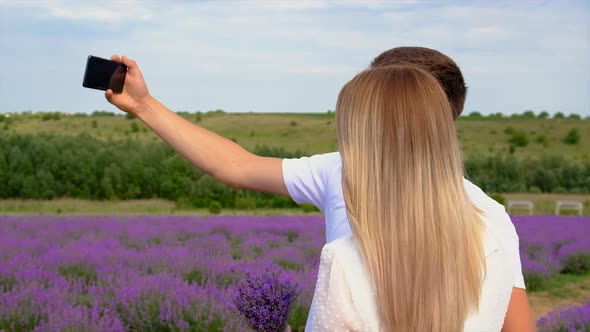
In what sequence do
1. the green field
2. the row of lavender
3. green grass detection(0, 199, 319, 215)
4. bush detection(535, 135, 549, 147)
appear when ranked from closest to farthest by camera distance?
the row of lavender < green grass detection(0, 199, 319, 215) < the green field < bush detection(535, 135, 549, 147)

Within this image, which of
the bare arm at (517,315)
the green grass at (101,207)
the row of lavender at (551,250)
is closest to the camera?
the bare arm at (517,315)

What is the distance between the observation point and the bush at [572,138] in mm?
56438

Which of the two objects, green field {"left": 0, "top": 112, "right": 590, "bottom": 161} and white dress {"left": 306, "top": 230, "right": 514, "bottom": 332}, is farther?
green field {"left": 0, "top": 112, "right": 590, "bottom": 161}

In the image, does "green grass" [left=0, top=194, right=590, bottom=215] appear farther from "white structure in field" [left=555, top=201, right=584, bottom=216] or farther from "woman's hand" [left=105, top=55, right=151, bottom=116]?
"woman's hand" [left=105, top=55, right=151, bottom=116]

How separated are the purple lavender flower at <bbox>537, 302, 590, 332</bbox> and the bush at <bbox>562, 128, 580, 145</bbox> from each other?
54406 mm

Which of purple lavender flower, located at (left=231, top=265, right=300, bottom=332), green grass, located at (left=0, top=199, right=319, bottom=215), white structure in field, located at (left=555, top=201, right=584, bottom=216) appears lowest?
green grass, located at (left=0, top=199, right=319, bottom=215)

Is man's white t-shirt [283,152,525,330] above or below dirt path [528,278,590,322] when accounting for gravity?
above

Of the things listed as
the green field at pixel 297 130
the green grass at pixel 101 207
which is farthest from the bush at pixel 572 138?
the green grass at pixel 101 207

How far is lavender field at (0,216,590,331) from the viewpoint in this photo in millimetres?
5266

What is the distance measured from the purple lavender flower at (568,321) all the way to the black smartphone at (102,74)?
13.6ft

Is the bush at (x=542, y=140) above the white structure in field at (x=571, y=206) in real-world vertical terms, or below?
above

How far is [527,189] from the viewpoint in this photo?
113ft

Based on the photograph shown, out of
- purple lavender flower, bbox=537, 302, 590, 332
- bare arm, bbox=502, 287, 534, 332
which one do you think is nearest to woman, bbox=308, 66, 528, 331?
bare arm, bbox=502, 287, 534, 332

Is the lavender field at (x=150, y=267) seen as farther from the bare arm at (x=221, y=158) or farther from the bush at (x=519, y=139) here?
the bush at (x=519, y=139)
